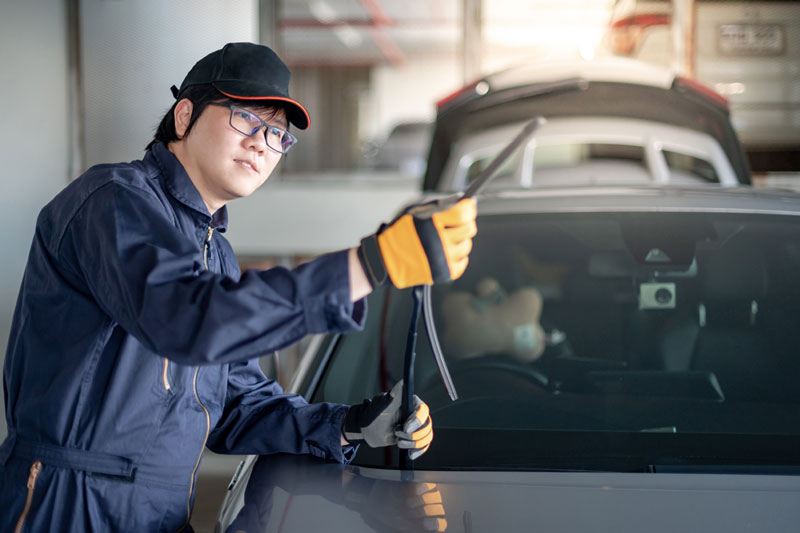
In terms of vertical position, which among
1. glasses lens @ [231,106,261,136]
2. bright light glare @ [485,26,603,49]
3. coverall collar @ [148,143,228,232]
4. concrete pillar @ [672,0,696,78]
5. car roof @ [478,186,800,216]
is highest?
bright light glare @ [485,26,603,49]

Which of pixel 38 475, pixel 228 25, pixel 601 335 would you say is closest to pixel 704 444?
pixel 601 335

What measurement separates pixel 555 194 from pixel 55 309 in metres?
1.25

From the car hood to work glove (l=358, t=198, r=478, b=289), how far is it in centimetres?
36

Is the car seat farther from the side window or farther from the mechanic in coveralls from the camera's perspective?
the side window

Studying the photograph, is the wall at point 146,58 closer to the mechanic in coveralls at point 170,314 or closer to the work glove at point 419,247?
the mechanic in coveralls at point 170,314

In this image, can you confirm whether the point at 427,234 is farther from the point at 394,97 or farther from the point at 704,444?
the point at 394,97

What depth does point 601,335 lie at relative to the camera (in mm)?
1946

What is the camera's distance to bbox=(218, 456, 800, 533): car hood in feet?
3.70

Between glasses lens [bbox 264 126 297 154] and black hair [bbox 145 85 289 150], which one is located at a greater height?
black hair [bbox 145 85 289 150]

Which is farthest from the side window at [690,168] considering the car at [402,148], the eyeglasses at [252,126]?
the car at [402,148]

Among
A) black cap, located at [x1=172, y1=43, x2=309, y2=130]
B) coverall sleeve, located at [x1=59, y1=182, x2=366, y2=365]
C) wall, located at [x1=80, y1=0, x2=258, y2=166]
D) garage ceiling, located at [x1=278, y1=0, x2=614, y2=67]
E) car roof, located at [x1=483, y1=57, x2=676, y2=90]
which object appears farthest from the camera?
garage ceiling, located at [x1=278, y1=0, x2=614, y2=67]

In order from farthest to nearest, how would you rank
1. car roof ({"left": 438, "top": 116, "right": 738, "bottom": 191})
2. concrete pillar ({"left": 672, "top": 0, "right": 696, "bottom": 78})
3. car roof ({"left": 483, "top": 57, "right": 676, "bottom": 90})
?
concrete pillar ({"left": 672, "top": 0, "right": 696, "bottom": 78}) < car roof ({"left": 438, "top": 116, "right": 738, "bottom": 191}) < car roof ({"left": 483, "top": 57, "right": 676, "bottom": 90})

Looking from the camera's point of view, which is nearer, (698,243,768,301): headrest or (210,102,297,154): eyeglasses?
(210,102,297,154): eyeglasses

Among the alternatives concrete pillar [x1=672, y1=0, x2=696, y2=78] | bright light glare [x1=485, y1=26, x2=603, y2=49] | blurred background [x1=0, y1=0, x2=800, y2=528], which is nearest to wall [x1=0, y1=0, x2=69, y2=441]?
blurred background [x1=0, y1=0, x2=800, y2=528]
